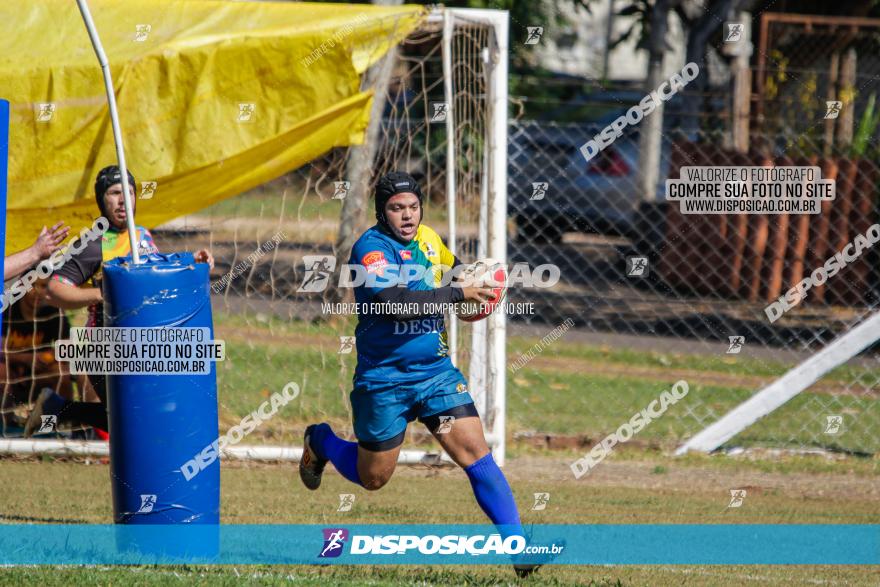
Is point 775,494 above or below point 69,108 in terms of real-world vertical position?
below

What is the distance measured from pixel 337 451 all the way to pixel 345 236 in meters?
3.35

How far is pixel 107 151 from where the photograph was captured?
25.1ft

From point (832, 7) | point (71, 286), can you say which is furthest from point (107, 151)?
point (832, 7)

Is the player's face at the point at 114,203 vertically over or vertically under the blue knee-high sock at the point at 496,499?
over

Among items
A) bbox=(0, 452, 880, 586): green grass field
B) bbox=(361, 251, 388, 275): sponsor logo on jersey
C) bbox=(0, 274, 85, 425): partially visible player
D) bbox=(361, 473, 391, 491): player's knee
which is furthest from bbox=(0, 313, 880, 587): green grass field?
bbox=(361, 251, 388, 275): sponsor logo on jersey

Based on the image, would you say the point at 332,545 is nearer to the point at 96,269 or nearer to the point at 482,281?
the point at 482,281

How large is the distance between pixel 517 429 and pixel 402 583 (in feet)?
13.9

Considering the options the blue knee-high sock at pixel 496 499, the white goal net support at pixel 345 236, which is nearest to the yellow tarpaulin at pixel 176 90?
the white goal net support at pixel 345 236

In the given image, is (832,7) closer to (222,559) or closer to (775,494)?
Result: (775,494)

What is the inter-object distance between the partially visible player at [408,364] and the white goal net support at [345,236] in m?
2.39

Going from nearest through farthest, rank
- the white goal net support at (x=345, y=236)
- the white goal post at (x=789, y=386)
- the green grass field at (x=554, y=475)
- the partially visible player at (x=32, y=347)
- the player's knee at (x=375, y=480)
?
the green grass field at (x=554, y=475), the player's knee at (x=375, y=480), the white goal net support at (x=345, y=236), the white goal post at (x=789, y=386), the partially visible player at (x=32, y=347)

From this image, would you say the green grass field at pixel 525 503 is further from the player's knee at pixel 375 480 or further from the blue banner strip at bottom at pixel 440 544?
the player's knee at pixel 375 480

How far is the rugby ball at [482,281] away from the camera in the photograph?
5.47 metres

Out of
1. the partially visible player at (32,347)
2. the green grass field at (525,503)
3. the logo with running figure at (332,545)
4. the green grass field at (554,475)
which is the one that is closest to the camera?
the green grass field at (525,503)
